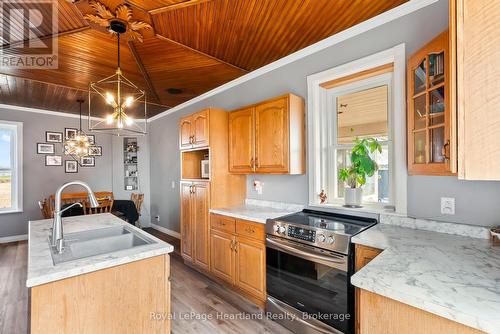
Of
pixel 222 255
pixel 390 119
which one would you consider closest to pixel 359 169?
pixel 390 119

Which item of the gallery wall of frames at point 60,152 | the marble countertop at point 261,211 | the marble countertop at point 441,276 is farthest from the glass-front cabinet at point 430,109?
the gallery wall of frames at point 60,152

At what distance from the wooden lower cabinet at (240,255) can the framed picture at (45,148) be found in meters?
4.20

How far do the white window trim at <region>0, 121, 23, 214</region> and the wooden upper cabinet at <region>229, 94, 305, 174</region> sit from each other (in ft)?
15.0

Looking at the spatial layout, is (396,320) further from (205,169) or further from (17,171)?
(17,171)

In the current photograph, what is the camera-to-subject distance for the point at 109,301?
1.25 m

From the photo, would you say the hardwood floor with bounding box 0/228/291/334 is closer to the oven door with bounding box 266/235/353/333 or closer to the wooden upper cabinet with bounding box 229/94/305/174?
the oven door with bounding box 266/235/353/333

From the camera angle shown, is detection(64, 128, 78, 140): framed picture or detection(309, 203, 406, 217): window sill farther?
detection(64, 128, 78, 140): framed picture

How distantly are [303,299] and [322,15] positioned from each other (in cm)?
233

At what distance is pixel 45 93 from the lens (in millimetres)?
3752

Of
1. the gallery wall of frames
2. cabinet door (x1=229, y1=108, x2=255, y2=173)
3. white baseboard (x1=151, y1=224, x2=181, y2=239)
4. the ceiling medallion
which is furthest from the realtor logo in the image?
white baseboard (x1=151, y1=224, x2=181, y2=239)

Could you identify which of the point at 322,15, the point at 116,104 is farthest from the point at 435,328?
the point at 116,104

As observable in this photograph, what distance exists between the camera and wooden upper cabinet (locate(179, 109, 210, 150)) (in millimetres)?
2971

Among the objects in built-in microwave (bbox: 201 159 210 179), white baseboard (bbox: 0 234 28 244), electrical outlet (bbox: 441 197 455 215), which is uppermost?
built-in microwave (bbox: 201 159 210 179)

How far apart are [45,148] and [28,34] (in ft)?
11.6
